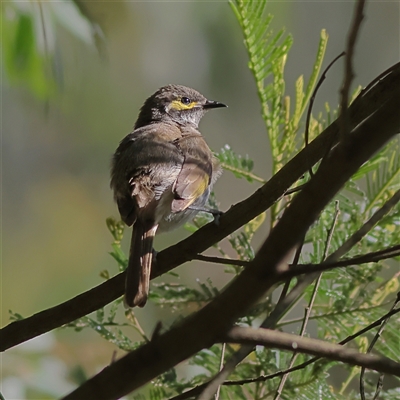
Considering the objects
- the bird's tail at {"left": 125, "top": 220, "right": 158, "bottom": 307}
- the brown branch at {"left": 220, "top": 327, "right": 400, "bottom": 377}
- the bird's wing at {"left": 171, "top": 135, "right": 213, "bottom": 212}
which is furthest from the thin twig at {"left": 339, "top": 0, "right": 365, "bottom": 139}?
the bird's wing at {"left": 171, "top": 135, "right": 213, "bottom": 212}

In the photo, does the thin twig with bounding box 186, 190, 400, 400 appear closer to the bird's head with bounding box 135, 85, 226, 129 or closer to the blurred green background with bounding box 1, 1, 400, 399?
the bird's head with bounding box 135, 85, 226, 129

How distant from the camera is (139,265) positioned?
6.48 ft

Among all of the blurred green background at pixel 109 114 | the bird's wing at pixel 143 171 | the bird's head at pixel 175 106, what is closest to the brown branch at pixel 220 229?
the bird's wing at pixel 143 171

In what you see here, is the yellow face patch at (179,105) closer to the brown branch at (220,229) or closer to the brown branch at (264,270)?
the brown branch at (220,229)

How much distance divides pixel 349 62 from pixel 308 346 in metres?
0.52

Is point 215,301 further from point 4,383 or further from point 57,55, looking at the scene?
point 4,383

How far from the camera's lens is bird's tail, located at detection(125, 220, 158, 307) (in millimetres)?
1889

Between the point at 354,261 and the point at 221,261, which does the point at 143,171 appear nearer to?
the point at 221,261

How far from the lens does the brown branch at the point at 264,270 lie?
40.3 inches

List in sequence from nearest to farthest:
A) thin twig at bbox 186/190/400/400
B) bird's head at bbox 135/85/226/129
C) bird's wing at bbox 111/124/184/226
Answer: thin twig at bbox 186/190/400/400
bird's wing at bbox 111/124/184/226
bird's head at bbox 135/85/226/129

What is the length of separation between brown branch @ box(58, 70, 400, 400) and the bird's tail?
0.82 metres

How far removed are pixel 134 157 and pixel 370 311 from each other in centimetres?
115

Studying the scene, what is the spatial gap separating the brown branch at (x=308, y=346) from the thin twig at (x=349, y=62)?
37 cm

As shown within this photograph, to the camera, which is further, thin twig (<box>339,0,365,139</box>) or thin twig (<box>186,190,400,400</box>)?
thin twig (<box>186,190,400,400</box>)
